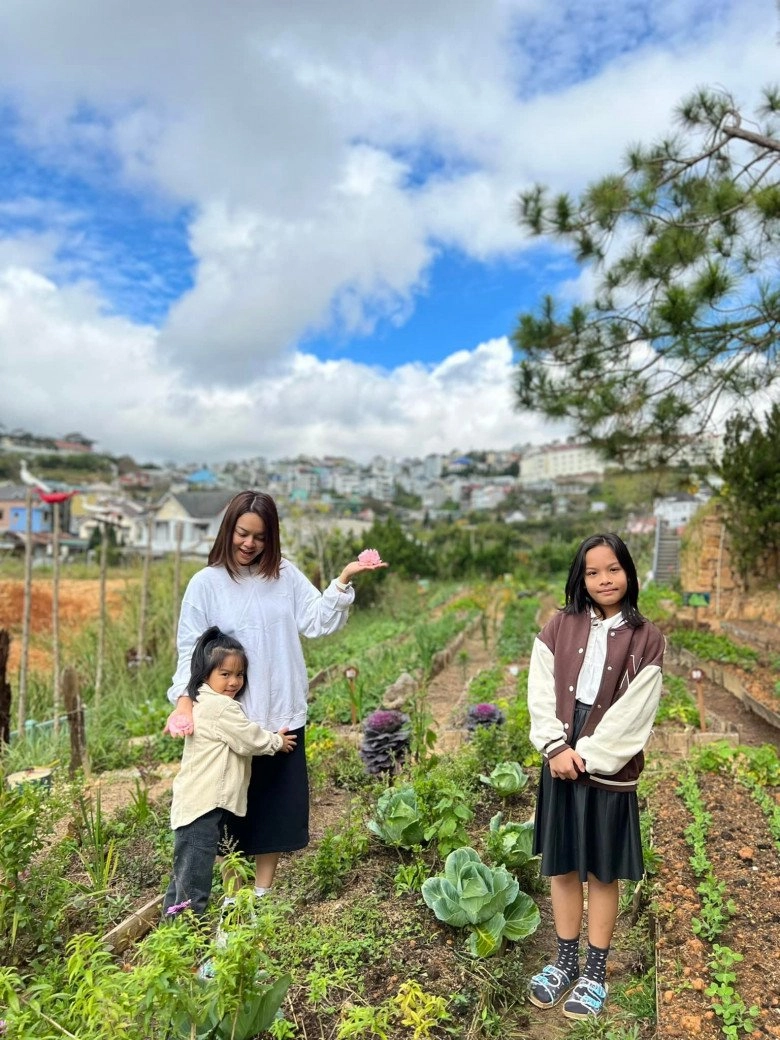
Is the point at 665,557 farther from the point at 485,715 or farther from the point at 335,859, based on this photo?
the point at 335,859

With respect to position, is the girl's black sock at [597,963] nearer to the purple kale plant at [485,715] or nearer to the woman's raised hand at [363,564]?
the woman's raised hand at [363,564]

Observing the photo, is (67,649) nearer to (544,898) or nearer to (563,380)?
(563,380)

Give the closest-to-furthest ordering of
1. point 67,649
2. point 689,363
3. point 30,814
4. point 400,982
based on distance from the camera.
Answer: point 400,982 < point 30,814 < point 689,363 < point 67,649

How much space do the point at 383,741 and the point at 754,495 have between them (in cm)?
737

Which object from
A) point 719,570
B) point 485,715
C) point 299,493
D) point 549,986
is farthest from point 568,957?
point 299,493

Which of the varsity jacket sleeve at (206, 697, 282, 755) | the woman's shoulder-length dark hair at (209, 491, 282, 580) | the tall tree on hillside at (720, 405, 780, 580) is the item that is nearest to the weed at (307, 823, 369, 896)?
the varsity jacket sleeve at (206, 697, 282, 755)

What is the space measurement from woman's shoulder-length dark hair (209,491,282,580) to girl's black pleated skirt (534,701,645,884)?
1071 millimetres

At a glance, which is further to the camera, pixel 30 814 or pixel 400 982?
pixel 30 814

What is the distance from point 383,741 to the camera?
3416 mm

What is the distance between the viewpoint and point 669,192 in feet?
20.8

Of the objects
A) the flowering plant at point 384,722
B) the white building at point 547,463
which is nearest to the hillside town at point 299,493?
the white building at point 547,463

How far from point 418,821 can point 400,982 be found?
657mm

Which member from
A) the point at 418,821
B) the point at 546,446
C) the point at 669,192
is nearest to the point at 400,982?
the point at 418,821

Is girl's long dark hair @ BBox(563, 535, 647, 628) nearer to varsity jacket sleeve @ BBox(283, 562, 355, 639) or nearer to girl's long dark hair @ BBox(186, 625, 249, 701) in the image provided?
varsity jacket sleeve @ BBox(283, 562, 355, 639)
